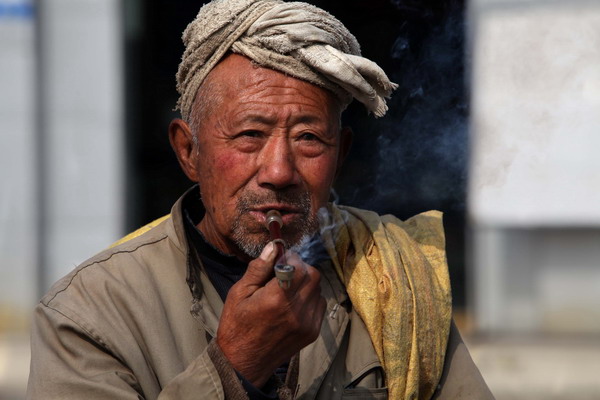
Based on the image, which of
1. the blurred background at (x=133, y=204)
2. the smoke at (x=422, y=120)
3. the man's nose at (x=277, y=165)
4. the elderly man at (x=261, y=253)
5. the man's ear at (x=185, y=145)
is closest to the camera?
the elderly man at (x=261, y=253)

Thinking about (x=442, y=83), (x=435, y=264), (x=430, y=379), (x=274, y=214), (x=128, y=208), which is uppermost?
(x=442, y=83)

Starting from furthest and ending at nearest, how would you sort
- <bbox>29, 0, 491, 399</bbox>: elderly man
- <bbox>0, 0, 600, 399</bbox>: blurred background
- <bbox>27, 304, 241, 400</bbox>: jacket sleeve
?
<bbox>0, 0, 600, 399</bbox>: blurred background
<bbox>29, 0, 491, 399</bbox>: elderly man
<bbox>27, 304, 241, 400</bbox>: jacket sleeve

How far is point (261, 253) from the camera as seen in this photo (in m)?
2.69

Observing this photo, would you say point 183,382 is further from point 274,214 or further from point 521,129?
point 521,129

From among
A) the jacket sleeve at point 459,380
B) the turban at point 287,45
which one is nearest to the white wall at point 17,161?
the turban at point 287,45

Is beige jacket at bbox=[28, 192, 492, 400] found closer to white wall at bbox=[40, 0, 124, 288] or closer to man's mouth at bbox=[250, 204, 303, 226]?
man's mouth at bbox=[250, 204, 303, 226]

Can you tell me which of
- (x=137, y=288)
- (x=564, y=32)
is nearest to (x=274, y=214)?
(x=137, y=288)

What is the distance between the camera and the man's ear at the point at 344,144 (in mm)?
3219

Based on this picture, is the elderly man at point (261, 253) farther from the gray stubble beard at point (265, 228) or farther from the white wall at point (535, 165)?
the white wall at point (535, 165)

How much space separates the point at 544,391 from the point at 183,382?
5832 millimetres

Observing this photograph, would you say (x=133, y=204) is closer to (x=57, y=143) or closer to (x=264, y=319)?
(x=57, y=143)

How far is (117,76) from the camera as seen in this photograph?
8.39 metres

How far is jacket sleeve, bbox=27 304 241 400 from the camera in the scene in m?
2.48

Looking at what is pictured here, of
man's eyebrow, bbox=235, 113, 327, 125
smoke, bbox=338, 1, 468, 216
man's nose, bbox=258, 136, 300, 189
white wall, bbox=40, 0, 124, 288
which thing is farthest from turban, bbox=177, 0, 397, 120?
white wall, bbox=40, 0, 124, 288
